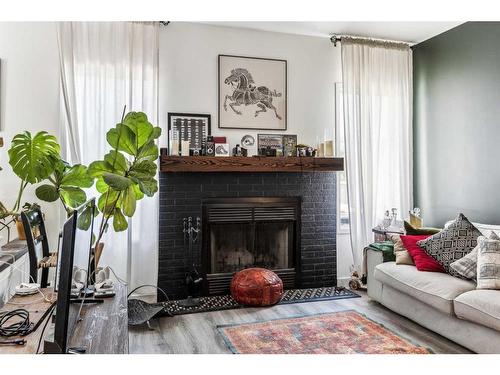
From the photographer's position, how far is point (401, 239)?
11.3 ft

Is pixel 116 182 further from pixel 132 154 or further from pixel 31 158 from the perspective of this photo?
pixel 31 158

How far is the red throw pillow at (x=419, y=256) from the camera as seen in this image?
123 inches

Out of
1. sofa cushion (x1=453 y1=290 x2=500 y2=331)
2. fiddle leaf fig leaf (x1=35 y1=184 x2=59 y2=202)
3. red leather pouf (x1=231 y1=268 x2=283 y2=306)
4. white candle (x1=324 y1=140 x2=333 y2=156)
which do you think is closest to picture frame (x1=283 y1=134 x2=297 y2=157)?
white candle (x1=324 y1=140 x2=333 y2=156)

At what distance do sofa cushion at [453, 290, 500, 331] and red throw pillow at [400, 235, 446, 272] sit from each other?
46cm

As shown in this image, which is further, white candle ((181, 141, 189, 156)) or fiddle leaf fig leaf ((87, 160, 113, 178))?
white candle ((181, 141, 189, 156))

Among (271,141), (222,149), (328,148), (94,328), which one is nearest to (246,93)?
(271,141)

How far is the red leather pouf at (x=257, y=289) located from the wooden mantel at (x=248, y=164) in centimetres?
103

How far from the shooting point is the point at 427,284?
2928 mm

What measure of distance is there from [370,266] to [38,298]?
2816mm

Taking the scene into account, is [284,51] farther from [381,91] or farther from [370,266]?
[370,266]

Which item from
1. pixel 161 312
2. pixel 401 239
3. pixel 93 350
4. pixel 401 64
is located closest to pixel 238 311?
pixel 161 312

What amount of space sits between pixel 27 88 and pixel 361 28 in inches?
133

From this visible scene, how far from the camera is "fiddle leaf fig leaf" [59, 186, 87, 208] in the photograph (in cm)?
301

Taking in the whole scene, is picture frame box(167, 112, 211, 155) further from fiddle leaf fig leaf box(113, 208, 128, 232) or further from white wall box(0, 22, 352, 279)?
fiddle leaf fig leaf box(113, 208, 128, 232)
